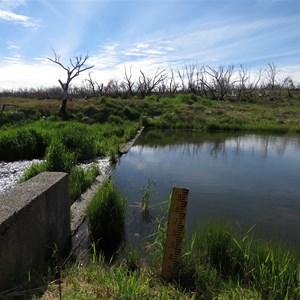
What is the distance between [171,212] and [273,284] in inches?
39.9

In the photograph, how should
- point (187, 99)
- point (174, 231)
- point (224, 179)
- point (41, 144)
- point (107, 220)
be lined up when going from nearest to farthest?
point (174, 231) → point (107, 220) → point (224, 179) → point (41, 144) → point (187, 99)

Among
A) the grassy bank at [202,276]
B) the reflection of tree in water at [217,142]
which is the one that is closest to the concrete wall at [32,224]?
the grassy bank at [202,276]

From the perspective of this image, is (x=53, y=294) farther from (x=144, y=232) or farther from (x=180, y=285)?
(x=144, y=232)

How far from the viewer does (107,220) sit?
4074 mm

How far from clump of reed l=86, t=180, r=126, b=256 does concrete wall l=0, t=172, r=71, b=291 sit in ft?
1.27

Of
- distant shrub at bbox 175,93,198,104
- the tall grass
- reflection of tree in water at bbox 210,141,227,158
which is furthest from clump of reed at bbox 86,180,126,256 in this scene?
distant shrub at bbox 175,93,198,104

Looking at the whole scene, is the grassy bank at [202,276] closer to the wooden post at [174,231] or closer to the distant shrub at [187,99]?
the wooden post at [174,231]

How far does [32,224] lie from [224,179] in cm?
550

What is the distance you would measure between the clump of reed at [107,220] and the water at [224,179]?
1.22 ft

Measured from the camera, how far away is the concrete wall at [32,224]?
233 centimetres

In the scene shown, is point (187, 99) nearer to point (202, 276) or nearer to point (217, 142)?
point (217, 142)

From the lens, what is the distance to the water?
489cm

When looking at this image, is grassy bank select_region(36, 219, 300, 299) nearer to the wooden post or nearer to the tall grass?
the wooden post

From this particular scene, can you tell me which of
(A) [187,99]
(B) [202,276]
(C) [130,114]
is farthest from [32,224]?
(A) [187,99]
